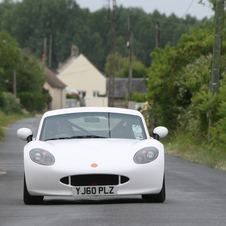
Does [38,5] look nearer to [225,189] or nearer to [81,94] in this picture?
[81,94]

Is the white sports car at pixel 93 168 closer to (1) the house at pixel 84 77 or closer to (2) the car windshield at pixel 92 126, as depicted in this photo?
(2) the car windshield at pixel 92 126

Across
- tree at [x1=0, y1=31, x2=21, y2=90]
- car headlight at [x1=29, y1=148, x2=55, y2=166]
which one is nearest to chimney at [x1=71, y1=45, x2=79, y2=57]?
tree at [x1=0, y1=31, x2=21, y2=90]

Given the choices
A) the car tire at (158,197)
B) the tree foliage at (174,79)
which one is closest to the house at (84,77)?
the tree foliage at (174,79)

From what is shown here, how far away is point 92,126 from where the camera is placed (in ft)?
30.0

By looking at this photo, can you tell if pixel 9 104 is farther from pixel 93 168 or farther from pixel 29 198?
pixel 93 168

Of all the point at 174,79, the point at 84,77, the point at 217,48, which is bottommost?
the point at 84,77

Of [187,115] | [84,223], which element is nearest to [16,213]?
[84,223]

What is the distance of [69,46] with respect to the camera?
134125 millimetres

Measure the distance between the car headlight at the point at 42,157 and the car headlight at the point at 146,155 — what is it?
3.51 ft

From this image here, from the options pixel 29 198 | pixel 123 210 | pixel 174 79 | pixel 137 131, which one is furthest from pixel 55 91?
pixel 123 210

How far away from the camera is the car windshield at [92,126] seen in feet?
29.6

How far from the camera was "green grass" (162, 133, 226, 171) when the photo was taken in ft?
60.7

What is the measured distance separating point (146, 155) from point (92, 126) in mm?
1317

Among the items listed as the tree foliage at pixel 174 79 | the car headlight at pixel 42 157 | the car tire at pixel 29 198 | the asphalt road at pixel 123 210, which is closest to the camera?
the asphalt road at pixel 123 210
